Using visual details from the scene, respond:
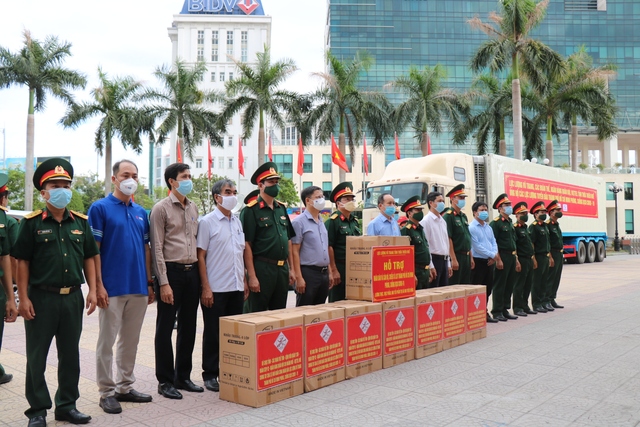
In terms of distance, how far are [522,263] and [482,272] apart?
999 mm

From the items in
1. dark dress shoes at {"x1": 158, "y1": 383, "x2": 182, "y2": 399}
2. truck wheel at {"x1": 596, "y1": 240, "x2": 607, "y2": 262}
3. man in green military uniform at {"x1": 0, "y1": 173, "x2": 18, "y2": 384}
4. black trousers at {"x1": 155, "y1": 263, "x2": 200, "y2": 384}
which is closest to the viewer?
man in green military uniform at {"x1": 0, "y1": 173, "x2": 18, "y2": 384}

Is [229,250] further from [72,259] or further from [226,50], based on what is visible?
[226,50]

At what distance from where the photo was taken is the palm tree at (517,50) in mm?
25844

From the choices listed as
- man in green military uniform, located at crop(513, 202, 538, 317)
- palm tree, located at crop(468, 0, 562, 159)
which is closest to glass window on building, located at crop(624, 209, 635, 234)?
Result: palm tree, located at crop(468, 0, 562, 159)

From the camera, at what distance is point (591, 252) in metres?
25.8

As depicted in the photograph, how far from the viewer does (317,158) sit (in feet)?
229

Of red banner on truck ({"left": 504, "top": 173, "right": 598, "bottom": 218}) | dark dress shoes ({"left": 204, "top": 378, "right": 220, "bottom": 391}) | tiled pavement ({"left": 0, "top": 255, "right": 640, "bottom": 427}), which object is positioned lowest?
tiled pavement ({"left": 0, "top": 255, "right": 640, "bottom": 427})

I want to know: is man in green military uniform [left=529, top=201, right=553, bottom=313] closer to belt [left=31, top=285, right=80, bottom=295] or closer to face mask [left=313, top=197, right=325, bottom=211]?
face mask [left=313, top=197, right=325, bottom=211]

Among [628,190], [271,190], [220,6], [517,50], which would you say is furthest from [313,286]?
[220,6]

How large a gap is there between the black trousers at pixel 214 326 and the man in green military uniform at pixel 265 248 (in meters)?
0.25

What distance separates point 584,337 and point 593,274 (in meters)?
12.4

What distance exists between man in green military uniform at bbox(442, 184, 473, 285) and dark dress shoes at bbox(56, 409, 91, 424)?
5945 millimetres

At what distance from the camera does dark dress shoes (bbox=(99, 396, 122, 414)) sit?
434 centimetres

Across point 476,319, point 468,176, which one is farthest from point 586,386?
point 468,176
